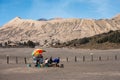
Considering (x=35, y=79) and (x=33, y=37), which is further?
(x=33, y=37)

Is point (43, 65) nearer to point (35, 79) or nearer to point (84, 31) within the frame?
point (35, 79)

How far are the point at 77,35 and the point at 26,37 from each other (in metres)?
29.3

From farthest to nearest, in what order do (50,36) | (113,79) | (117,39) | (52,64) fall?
1. (50,36)
2. (117,39)
3. (52,64)
4. (113,79)

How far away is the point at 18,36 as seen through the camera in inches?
7731

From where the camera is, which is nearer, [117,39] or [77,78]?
[77,78]

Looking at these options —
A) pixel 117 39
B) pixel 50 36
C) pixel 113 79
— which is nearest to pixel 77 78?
pixel 113 79

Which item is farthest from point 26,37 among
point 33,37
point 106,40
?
point 106,40

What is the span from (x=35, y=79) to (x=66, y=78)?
2.13 meters

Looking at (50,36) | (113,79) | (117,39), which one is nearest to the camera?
(113,79)

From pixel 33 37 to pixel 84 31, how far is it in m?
30.9

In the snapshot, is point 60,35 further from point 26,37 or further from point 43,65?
point 43,65

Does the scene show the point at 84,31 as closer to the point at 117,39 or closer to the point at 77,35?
the point at 77,35

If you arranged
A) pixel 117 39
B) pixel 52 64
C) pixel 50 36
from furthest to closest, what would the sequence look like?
pixel 50 36, pixel 117 39, pixel 52 64

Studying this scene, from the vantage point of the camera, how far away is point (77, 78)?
2292cm
